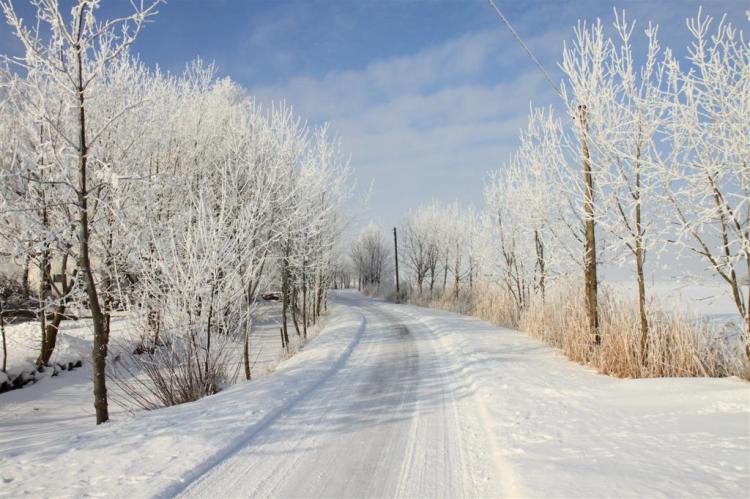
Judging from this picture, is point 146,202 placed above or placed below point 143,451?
above

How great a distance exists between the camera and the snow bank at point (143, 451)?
3.32 metres

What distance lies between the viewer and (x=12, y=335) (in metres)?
12.7

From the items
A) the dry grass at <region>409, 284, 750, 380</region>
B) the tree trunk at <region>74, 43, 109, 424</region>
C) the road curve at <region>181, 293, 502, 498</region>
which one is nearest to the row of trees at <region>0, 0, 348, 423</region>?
the tree trunk at <region>74, 43, 109, 424</region>

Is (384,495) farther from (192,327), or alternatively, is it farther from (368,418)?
(192,327)

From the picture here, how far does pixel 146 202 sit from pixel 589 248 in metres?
10.5

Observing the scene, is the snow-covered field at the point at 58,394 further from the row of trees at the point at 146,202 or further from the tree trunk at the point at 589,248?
the tree trunk at the point at 589,248

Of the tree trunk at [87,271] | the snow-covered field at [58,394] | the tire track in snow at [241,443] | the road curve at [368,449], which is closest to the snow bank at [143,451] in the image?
→ the tire track in snow at [241,443]

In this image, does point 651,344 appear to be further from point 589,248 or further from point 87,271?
point 87,271

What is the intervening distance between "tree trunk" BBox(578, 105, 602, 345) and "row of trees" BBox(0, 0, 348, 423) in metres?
6.16

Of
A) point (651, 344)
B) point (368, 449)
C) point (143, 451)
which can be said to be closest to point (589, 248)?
point (651, 344)

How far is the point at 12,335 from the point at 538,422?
14598mm

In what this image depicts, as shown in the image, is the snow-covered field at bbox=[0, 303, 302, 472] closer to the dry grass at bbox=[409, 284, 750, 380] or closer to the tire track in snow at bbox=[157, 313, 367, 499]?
the tire track in snow at bbox=[157, 313, 367, 499]

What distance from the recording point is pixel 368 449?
415 cm

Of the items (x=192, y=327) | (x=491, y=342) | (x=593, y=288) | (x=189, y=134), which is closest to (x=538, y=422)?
(x=593, y=288)
